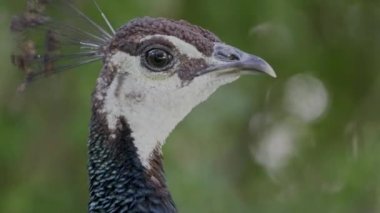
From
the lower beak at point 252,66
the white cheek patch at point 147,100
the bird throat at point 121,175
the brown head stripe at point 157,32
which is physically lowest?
the bird throat at point 121,175

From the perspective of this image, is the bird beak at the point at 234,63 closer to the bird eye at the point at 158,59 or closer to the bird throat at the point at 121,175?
the bird eye at the point at 158,59

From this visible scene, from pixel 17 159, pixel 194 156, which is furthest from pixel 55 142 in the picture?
pixel 194 156

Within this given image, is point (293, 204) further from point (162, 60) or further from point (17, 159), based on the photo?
point (162, 60)

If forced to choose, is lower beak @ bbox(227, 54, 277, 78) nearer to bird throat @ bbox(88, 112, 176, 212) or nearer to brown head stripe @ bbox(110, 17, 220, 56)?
brown head stripe @ bbox(110, 17, 220, 56)

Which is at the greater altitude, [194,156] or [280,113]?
[280,113]

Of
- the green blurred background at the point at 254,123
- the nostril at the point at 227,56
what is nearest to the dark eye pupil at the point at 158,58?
the nostril at the point at 227,56

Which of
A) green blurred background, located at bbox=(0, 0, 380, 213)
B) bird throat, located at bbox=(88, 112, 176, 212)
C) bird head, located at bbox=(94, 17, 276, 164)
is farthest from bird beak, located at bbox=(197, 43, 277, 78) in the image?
green blurred background, located at bbox=(0, 0, 380, 213)

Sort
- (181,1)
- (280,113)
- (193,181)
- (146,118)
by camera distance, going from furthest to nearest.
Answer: (280,113)
(181,1)
(193,181)
(146,118)

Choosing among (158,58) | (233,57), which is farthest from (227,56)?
(158,58)
